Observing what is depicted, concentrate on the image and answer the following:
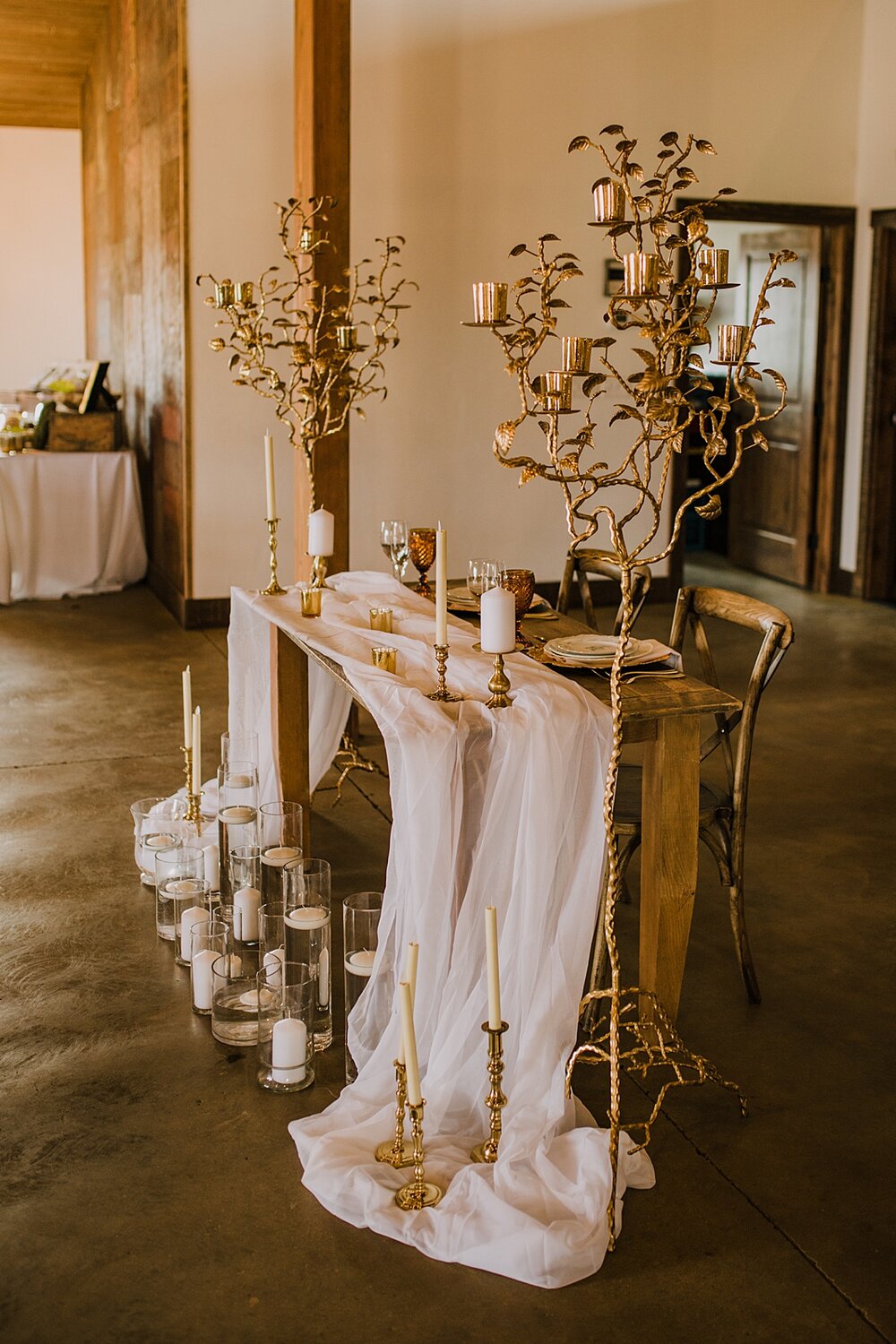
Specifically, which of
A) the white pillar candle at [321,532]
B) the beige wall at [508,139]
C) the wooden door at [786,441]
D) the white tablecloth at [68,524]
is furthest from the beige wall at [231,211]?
the white pillar candle at [321,532]

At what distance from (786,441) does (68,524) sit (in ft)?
14.2

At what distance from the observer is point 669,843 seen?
269 centimetres

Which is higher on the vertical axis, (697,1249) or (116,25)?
(116,25)

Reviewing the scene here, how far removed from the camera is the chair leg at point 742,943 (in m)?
3.06

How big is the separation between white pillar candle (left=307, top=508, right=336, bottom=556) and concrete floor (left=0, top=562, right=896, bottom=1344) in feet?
2.94

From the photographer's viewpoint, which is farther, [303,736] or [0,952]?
[303,736]

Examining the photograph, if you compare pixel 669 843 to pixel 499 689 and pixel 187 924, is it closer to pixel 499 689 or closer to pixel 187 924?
pixel 499 689

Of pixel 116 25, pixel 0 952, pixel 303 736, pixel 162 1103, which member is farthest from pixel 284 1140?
pixel 116 25

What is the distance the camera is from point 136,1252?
2.19 meters

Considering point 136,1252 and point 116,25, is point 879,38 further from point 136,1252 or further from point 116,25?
point 136,1252

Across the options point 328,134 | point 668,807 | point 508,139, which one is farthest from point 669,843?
point 508,139

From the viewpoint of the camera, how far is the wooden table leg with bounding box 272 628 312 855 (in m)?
4.04

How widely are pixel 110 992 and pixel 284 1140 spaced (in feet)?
2.49

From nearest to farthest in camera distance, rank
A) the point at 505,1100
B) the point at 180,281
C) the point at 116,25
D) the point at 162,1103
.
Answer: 1. the point at 505,1100
2. the point at 162,1103
3. the point at 180,281
4. the point at 116,25
